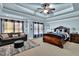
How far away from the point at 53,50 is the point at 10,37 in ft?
4.10

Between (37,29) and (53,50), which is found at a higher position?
(37,29)

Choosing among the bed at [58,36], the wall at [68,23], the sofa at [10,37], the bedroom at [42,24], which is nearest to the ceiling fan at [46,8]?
the bedroom at [42,24]

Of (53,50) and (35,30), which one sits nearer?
(53,50)

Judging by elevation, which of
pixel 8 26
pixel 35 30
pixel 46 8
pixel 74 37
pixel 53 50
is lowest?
pixel 53 50

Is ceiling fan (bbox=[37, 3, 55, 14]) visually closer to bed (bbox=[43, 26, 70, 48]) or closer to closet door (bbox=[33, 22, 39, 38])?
closet door (bbox=[33, 22, 39, 38])

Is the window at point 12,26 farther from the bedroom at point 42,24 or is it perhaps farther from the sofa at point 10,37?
the sofa at point 10,37

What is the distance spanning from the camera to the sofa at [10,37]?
2222 millimetres

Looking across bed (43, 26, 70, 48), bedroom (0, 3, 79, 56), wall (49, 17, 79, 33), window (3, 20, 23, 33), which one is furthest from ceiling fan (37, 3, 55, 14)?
window (3, 20, 23, 33)

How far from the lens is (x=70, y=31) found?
237 cm

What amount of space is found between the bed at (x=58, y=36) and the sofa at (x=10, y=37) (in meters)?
0.63

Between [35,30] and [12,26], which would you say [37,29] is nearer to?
[35,30]

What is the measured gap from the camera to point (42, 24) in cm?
246

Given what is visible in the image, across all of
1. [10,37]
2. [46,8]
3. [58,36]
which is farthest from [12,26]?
[58,36]

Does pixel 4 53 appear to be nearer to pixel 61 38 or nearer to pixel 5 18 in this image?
pixel 5 18
